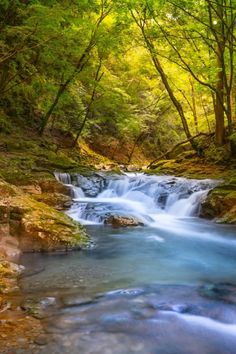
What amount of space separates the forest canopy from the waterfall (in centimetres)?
284

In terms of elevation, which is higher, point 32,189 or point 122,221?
point 32,189

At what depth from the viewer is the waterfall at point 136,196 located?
375 inches

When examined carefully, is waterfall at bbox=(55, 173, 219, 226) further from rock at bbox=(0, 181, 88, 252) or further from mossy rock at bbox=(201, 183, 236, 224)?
rock at bbox=(0, 181, 88, 252)

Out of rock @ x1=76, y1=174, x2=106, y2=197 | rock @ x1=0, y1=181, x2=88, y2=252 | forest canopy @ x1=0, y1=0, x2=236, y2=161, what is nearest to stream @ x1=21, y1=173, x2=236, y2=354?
rock @ x1=0, y1=181, x2=88, y2=252

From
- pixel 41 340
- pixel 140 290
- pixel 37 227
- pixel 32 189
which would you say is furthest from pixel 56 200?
pixel 41 340

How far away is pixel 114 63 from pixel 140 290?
1965 cm

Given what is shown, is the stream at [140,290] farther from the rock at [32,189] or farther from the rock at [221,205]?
the rock at [32,189]

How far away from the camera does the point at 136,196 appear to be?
1201 cm

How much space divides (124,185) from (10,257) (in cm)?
757

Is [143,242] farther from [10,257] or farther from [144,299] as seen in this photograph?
[144,299]

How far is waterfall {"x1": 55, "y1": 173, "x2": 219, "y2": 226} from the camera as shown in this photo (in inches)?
375

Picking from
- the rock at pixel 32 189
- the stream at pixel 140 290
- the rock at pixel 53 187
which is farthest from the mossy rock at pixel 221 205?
the rock at pixel 32 189

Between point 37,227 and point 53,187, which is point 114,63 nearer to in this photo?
point 53,187

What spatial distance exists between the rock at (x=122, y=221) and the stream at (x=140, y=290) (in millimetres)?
146
